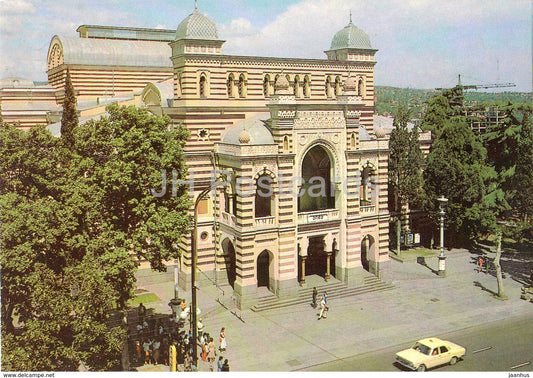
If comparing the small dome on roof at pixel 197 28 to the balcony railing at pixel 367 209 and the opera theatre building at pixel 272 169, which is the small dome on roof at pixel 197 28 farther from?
the balcony railing at pixel 367 209

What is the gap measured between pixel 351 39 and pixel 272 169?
63.2 ft

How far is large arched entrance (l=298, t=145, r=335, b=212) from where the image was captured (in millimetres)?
47875

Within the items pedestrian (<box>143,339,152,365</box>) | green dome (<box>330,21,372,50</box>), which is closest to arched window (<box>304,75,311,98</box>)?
green dome (<box>330,21,372,50</box>)

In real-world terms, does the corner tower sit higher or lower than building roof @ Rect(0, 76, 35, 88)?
higher

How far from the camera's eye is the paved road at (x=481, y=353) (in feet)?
104

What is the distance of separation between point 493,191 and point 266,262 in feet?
85.6

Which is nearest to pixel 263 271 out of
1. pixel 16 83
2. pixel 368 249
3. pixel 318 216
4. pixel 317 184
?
pixel 318 216

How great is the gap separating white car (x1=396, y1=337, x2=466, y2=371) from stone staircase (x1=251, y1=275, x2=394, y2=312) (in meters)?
12.3

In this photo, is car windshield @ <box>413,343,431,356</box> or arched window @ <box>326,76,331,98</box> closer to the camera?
car windshield @ <box>413,343,431,356</box>

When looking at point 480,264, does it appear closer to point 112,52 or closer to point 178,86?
point 178,86

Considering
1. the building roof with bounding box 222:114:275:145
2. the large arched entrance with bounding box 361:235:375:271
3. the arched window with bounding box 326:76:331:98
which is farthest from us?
the arched window with bounding box 326:76:331:98

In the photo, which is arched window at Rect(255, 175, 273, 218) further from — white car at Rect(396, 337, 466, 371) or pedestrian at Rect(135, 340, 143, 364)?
white car at Rect(396, 337, 466, 371)

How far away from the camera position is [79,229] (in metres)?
29.9

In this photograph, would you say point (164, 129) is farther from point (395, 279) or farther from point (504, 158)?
point (504, 158)
